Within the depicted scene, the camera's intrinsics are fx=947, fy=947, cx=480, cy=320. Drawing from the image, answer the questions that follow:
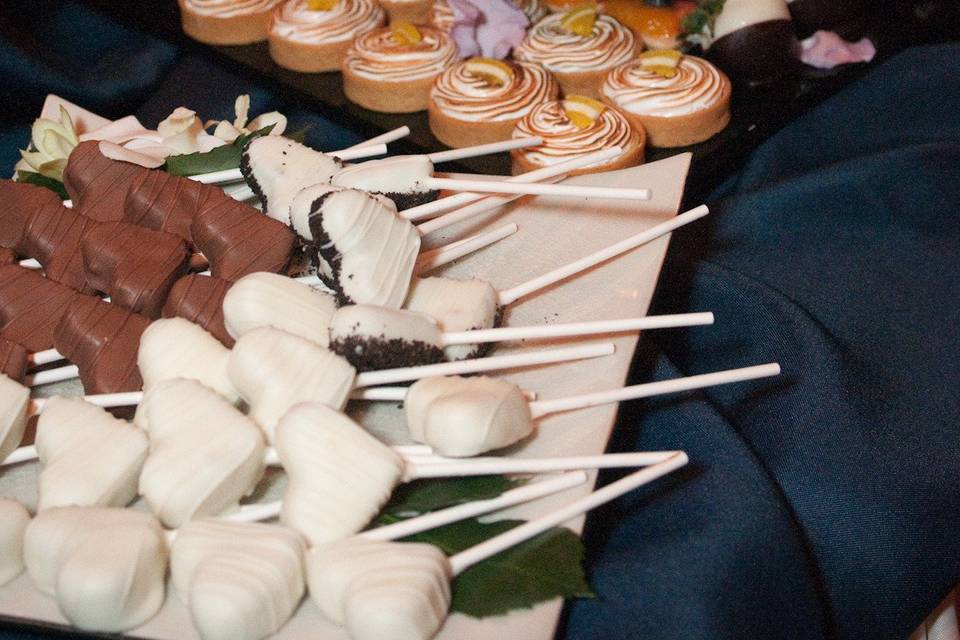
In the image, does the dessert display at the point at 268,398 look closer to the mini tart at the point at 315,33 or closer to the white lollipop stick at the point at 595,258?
the white lollipop stick at the point at 595,258

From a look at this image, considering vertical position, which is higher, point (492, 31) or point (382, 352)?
point (382, 352)

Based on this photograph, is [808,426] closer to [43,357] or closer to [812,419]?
[812,419]

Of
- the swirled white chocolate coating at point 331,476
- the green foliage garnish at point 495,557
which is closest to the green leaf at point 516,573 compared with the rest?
the green foliage garnish at point 495,557

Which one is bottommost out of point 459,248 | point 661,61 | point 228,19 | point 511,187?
point 228,19

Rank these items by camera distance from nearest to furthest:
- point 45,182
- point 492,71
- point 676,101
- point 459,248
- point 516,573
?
point 516,573
point 459,248
point 45,182
point 676,101
point 492,71

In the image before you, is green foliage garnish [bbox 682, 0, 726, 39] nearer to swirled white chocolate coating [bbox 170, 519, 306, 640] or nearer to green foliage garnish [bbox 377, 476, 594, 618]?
green foliage garnish [bbox 377, 476, 594, 618]

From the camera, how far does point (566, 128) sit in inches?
95.2

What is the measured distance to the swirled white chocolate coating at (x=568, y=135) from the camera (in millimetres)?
2377

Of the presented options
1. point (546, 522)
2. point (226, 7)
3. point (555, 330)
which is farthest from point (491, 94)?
point (546, 522)

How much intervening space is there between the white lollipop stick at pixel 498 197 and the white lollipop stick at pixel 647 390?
17.9 inches

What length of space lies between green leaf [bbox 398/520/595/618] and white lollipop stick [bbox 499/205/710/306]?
1.49 feet

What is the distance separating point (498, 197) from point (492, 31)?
1.31m

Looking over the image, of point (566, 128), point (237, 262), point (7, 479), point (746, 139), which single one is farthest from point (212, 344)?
point (746, 139)

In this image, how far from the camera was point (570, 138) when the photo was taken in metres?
2.39
